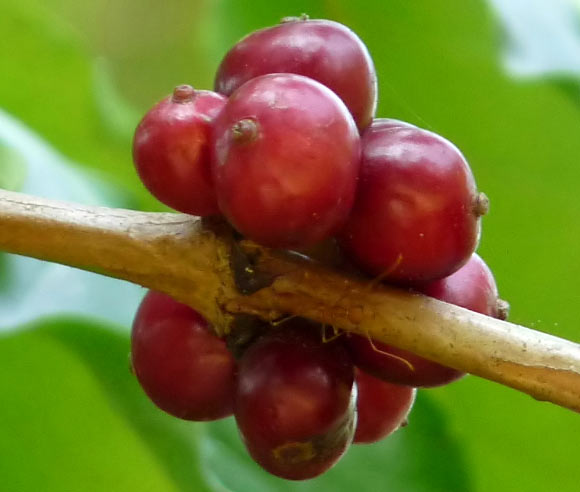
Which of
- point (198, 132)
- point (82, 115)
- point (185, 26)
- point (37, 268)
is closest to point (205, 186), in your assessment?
point (198, 132)

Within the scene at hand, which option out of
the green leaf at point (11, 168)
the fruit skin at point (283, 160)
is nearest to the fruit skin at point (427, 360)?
the fruit skin at point (283, 160)

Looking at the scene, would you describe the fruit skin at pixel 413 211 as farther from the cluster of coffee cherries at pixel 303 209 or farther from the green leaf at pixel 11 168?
the green leaf at pixel 11 168

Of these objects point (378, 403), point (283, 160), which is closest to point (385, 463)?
point (378, 403)

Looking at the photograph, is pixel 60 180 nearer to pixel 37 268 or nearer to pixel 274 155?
pixel 37 268

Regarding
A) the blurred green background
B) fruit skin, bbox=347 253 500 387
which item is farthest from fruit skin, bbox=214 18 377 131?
the blurred green background

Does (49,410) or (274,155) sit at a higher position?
(274,155)

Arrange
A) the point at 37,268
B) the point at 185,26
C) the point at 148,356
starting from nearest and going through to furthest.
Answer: the point at 148,356
the point at 37,268
the point at 185,26

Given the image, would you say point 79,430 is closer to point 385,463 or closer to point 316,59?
point 385,463
